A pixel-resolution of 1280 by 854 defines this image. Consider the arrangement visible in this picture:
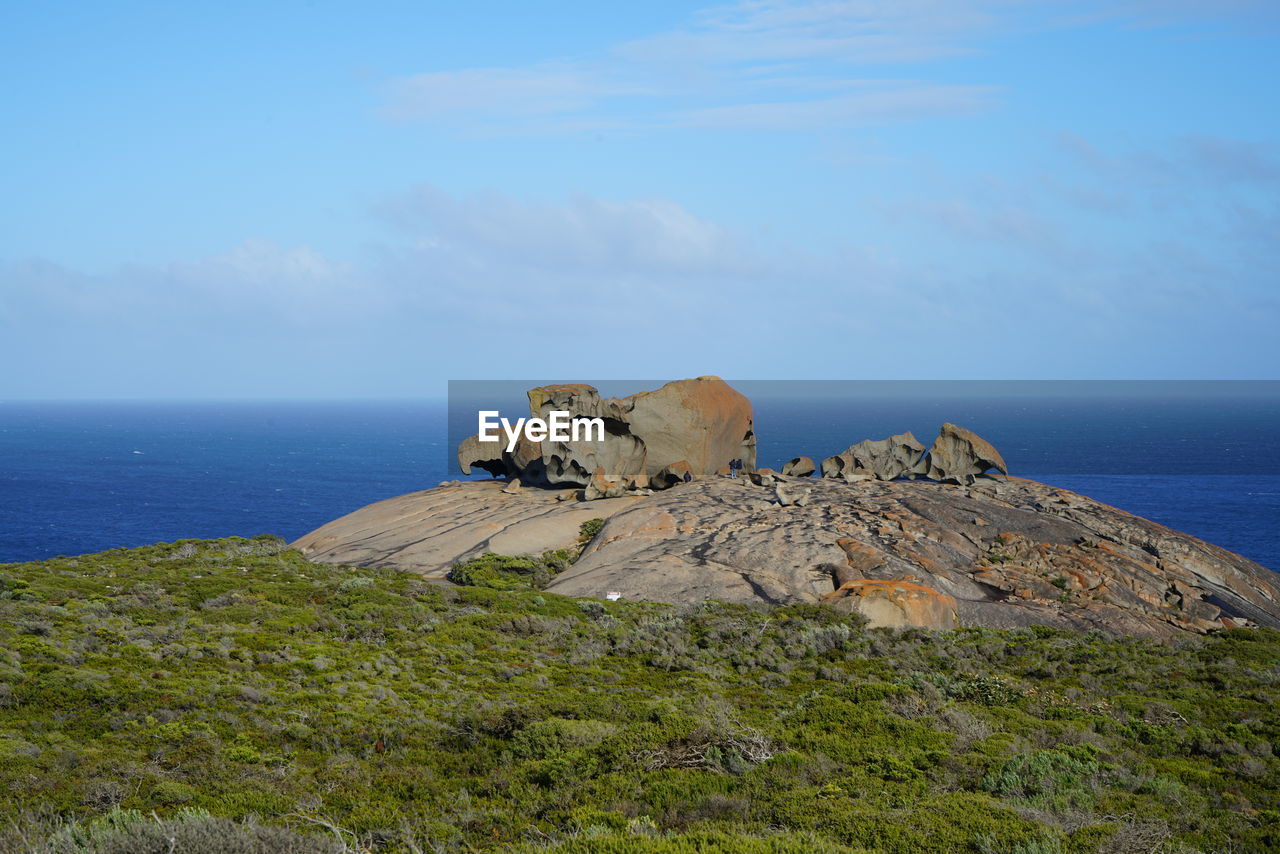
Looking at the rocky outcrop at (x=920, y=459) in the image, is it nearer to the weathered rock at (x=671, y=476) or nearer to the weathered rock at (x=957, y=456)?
the weathered rock at (x=957, y=456)

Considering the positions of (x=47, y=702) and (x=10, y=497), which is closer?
(x=47, y=702)

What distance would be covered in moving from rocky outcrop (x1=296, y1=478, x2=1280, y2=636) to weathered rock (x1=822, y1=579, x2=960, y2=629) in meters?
0.04

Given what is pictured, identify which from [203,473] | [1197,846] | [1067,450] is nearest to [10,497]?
[203,473]

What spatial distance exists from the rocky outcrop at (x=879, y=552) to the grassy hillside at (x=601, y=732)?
2.79m

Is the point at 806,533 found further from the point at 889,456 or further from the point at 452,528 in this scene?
the point at 452,528

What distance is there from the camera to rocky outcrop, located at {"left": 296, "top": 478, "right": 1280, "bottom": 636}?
25.8 m

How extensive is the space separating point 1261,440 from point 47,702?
185 meters

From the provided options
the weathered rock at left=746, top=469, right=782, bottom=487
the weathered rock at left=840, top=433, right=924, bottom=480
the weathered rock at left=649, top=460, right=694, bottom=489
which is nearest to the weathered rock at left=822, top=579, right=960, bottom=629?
the weathered rock at left=746, top=469, right=782, bottom=487

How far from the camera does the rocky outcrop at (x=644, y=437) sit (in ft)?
131

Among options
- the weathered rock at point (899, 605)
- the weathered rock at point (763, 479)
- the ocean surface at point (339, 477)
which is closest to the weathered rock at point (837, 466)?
the weathered rock at point (763, 479)

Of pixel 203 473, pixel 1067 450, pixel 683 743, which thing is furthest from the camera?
pixel 1067 450

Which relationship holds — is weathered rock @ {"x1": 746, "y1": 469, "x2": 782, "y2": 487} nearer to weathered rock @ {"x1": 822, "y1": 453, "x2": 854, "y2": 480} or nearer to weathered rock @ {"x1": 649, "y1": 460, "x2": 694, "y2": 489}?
weathered rock @ {"x1": 649, "y1": 460, "x2": 694, "y2": 489}

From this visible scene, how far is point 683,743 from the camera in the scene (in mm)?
12953

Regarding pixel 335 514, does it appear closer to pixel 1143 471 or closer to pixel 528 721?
pixel 528 721
